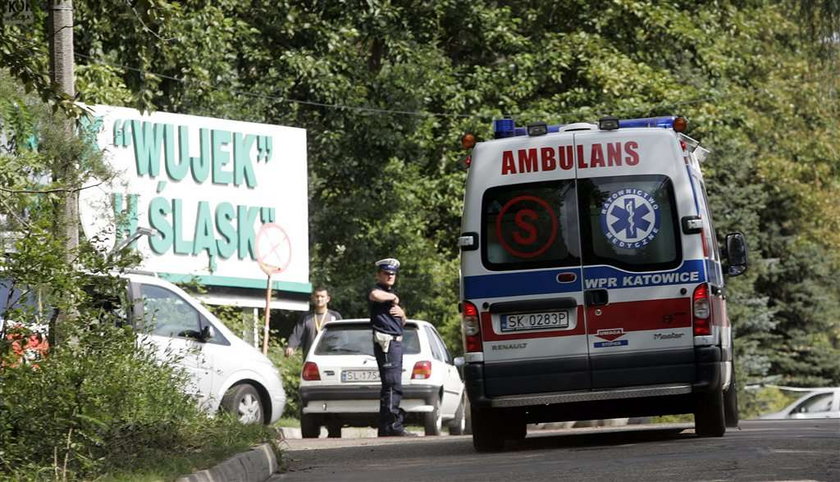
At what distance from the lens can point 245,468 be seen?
1074cm

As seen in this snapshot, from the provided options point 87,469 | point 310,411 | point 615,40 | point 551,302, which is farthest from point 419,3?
point 87,469

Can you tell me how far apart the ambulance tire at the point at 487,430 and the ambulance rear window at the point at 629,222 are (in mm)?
1595

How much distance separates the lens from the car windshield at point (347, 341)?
63.3 ft

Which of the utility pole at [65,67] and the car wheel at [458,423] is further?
the car wheel at [458,423]

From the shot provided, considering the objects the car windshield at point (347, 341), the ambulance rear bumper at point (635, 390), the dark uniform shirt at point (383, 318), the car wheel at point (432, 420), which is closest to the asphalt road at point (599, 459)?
the ambulance rear bumper at point (635, 390)

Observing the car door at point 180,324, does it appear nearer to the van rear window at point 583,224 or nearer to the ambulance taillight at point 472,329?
the ambulance taillight at point 472,329

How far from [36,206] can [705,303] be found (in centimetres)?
521

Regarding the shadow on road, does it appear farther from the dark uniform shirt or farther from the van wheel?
the van wheel

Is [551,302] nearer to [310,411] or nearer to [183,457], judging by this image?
[183,457]

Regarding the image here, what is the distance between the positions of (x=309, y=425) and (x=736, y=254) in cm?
674

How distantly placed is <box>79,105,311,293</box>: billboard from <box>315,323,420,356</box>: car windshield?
5156 millimetres

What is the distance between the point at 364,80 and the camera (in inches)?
1170

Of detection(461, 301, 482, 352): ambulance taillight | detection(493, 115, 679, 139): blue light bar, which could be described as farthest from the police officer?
detection(461, 301, 482, 352): ambulance taillight

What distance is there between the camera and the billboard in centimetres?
2459
